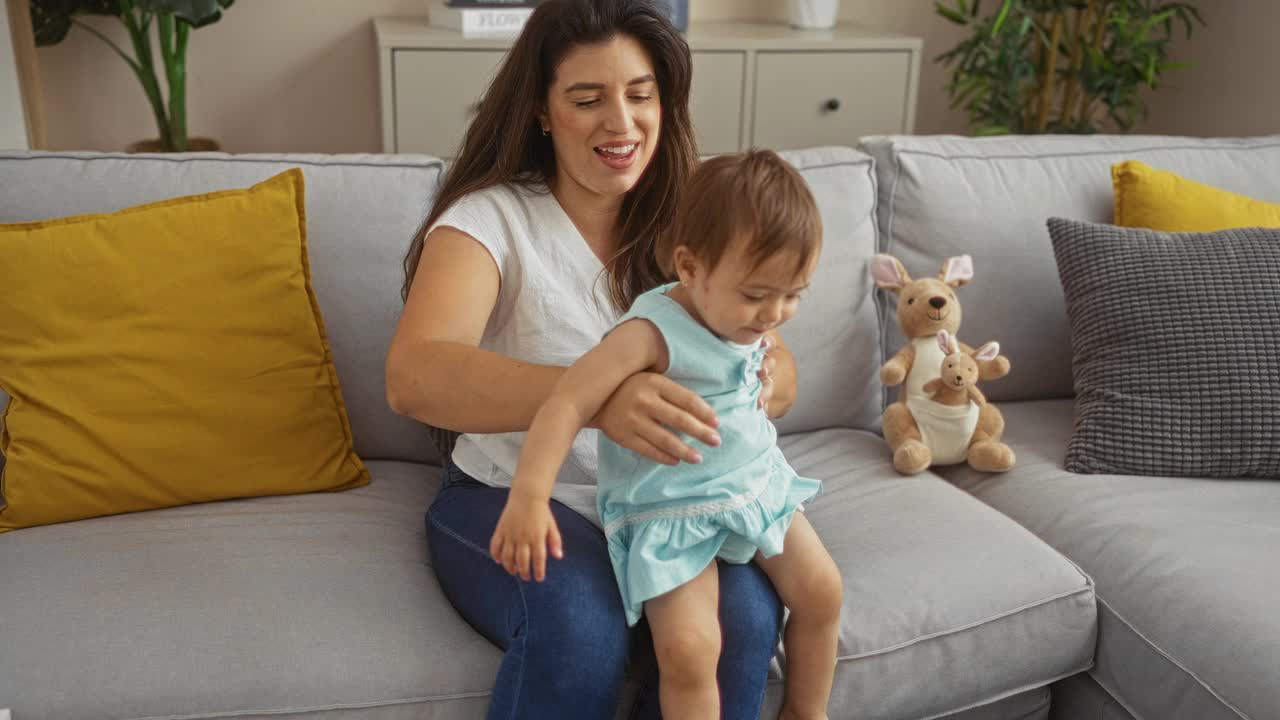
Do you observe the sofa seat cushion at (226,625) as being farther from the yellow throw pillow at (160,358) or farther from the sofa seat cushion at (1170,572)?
the sofa seat cushion at (1170,572)

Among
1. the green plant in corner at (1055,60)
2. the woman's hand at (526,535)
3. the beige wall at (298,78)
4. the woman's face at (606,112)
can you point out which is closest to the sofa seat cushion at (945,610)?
the woman's hand at (526,535)

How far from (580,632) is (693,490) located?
0.19 m

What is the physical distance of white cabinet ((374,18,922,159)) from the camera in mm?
2924

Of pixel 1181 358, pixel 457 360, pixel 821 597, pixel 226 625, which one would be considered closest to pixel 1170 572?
pixel 1181 358

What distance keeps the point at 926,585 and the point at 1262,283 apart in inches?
30.4

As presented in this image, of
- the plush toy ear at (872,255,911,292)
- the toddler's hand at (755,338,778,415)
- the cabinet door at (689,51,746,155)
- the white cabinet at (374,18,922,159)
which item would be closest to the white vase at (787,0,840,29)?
the white cabinet at (374,18,922,159)

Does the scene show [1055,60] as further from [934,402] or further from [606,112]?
A: [606,112]

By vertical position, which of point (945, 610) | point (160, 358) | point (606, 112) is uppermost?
point (606, 112)

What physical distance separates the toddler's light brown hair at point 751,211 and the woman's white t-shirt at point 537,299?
0.31m

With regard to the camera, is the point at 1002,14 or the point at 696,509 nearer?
the point at 696,509

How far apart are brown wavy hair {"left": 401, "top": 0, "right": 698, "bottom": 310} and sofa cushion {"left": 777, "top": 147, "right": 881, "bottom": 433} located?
16.2 inches

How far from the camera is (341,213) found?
5.45 ft

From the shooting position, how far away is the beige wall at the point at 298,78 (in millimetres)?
3215

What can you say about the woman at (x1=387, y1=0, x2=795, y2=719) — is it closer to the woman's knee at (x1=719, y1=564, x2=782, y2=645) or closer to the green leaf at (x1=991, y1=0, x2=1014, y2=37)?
the woman's knee at (x1=719, y1=564, x2=782, y2=645)
